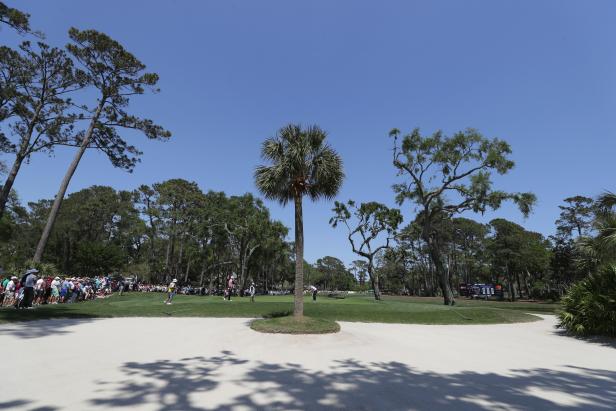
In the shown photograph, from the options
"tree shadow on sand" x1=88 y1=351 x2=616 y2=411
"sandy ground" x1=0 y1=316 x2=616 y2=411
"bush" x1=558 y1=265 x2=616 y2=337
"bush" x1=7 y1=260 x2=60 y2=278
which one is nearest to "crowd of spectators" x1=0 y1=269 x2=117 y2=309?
"bush" x1=7 y1=260 x2=60 y2=278

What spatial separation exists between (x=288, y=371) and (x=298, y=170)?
780 cm

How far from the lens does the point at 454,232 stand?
6575 centimetres

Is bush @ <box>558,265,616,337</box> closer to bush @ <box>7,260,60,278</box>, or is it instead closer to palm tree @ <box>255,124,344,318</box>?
palm tree @ <box>255,124,344,318</box>

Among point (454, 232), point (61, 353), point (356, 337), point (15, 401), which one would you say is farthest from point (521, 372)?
point (454, 232)

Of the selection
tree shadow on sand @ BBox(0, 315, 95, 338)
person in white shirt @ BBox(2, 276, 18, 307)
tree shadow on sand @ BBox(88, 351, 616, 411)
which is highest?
person in white shirt @ BBox(2, 276, 18, 307)

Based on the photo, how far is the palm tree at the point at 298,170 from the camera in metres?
12.7

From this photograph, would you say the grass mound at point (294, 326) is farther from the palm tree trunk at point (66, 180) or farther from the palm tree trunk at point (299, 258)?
the palm tree trunk at point (66, 180)

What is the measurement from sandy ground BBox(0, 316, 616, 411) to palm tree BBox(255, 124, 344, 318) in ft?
15.1

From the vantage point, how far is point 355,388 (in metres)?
5.62

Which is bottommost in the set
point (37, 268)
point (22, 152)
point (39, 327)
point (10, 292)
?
point (39, 327)

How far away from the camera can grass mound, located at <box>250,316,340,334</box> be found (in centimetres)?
1089

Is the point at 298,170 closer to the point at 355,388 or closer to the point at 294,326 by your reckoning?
the point at 294,326

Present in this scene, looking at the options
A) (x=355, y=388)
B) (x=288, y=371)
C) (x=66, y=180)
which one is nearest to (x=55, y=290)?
(x=66, y=180)

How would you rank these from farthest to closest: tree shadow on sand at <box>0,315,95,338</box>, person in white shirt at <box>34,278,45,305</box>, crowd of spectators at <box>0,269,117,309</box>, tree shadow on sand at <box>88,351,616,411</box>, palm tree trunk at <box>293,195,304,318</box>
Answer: person in white shirt at <box>34,278,45,305</box> < crowd of spectators at <box>0,269,117,309</box> < palm tree trunk at <box>293,195,304,318</box> < tree shadow on sand at <box>0,315,95,338</box> < tree shadow on sand at <box>88,351,616,411</box>
